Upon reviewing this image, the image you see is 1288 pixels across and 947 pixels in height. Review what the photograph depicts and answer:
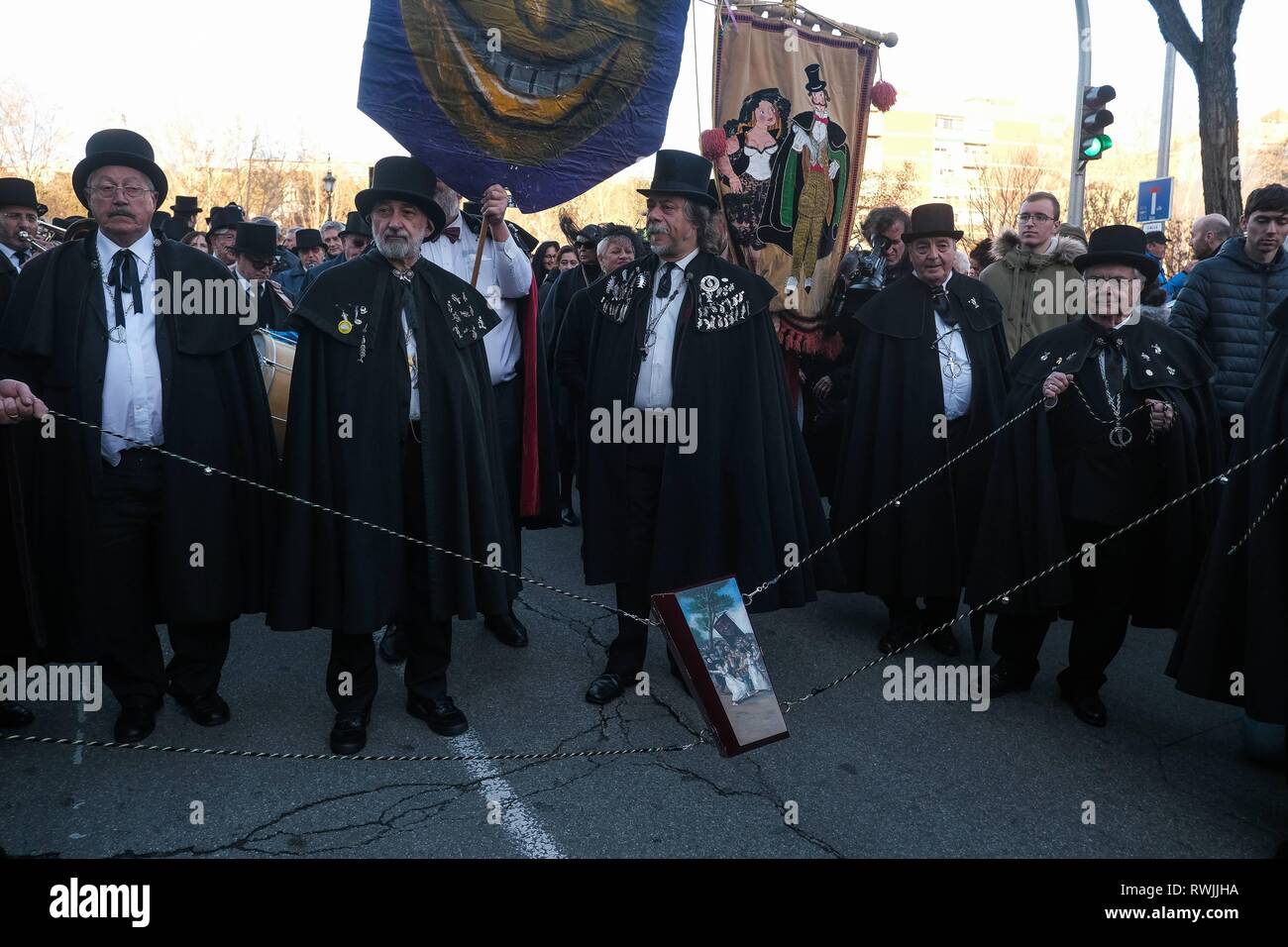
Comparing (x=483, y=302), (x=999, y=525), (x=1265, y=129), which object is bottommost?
(x=999, y=525)

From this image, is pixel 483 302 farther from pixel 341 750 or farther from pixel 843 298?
pixel 843 298

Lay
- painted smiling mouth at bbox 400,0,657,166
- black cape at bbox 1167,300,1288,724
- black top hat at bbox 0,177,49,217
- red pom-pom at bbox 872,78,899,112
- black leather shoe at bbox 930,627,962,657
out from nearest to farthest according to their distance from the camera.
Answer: black cape at bbox 1167,300,1288,724 < painted smiling mouth at bbox 400,0,657,166 < black leather shoe at bbox 930,627,962,657 < black top hat at bbox 0,177,49,217 < red pom-pom at bbox 872,78,899,112

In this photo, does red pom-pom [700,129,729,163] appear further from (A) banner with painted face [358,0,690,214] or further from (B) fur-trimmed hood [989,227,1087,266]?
(B) fur-trimmed hood [989,227,1087,266]

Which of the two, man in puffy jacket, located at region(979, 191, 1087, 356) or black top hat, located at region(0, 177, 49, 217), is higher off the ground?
black top hat, located at region(0, 177, 49, 217)

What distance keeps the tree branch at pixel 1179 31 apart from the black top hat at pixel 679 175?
9.80 meters

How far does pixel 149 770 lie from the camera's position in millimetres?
4105

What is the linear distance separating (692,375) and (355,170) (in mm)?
72955

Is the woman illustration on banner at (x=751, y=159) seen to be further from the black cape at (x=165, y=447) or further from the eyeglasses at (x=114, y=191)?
the eyeglasses at (x=114, y=191)

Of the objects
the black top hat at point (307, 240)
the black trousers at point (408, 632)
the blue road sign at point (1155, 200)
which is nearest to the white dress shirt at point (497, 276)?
Result: the black trousers at point (408, 632)

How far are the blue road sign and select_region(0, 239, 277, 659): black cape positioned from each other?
1255 cm

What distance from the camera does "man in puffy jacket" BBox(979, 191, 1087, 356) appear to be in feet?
22.2

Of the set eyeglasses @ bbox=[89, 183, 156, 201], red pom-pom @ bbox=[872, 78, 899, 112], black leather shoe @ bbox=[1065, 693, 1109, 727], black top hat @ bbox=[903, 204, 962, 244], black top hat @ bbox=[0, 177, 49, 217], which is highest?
red pom-pom @ bbox=[872, 78, 899, 112]

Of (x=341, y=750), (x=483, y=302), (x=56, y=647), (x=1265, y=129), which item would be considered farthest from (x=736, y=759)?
(x=1265, y=129)

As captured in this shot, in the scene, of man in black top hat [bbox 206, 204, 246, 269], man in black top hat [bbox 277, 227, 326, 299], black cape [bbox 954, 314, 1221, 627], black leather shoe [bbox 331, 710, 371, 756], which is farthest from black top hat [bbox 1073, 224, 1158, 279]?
man in black top hat [bbox 277, 227, 326, 299]
